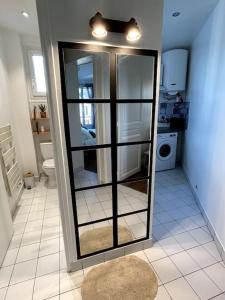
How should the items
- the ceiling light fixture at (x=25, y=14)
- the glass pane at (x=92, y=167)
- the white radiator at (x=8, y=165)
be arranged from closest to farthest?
the glass pane at (x=92, y=167), the ceiling light fixture at (x=25, y=14), the white radiator at (x=8, y=165)

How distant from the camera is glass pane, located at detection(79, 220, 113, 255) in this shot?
5.78ft

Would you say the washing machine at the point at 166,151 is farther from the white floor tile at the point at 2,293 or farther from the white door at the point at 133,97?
the white floor tile at the point at 2,293

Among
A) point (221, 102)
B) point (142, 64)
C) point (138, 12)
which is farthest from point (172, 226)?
point (138, 12)

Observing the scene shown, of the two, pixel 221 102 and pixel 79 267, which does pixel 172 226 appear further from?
pixel 221 102

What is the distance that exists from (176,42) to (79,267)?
154 inches

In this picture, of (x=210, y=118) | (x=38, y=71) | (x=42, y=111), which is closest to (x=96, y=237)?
(x=210, y=118)

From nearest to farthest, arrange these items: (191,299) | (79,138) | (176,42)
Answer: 1. (191,299)
2. (79,138)
3. (176,42)

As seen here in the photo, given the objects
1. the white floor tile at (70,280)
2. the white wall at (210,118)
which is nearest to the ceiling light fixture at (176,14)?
the white wall at (210,118)

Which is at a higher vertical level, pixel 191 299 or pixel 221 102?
pixel 221 102

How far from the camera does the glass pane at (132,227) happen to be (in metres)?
1.93

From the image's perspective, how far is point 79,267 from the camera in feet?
5.60

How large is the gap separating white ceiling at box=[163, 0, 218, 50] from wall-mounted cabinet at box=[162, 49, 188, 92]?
8.0 inches

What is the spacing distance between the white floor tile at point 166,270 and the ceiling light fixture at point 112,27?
2.02 m

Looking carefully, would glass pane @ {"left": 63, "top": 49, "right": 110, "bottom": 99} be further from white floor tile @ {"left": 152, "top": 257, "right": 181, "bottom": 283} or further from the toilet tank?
the toilet tank
